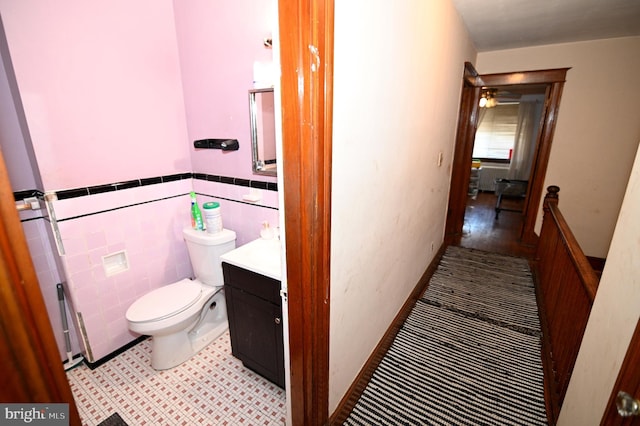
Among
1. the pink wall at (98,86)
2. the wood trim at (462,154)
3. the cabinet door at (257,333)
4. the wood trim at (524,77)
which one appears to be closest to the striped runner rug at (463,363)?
the cabinet door at (257,333)

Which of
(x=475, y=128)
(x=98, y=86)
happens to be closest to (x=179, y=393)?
(x=98, y=86)

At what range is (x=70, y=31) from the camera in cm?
155

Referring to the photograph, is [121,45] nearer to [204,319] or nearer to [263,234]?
[263,234]

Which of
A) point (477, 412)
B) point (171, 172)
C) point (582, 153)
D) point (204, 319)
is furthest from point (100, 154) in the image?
point (582, 153)

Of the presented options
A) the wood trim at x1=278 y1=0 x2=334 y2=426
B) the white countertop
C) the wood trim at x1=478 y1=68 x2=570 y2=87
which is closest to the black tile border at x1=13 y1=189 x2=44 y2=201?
the white countertop

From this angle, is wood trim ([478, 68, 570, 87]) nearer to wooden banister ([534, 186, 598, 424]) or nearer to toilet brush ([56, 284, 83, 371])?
wooden banister ([534, 186, 598, 424])

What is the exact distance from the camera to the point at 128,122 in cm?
185

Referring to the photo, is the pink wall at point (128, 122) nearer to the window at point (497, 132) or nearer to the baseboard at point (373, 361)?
the baseboard at point (373, 361)

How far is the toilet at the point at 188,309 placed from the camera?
1.74 m

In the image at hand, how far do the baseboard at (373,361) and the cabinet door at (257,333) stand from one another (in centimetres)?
36

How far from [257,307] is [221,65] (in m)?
1.53

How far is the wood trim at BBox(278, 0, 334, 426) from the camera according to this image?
2.81ft

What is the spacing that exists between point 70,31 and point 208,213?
1.20 meters

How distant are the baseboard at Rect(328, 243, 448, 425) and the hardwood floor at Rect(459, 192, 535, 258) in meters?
1.51
